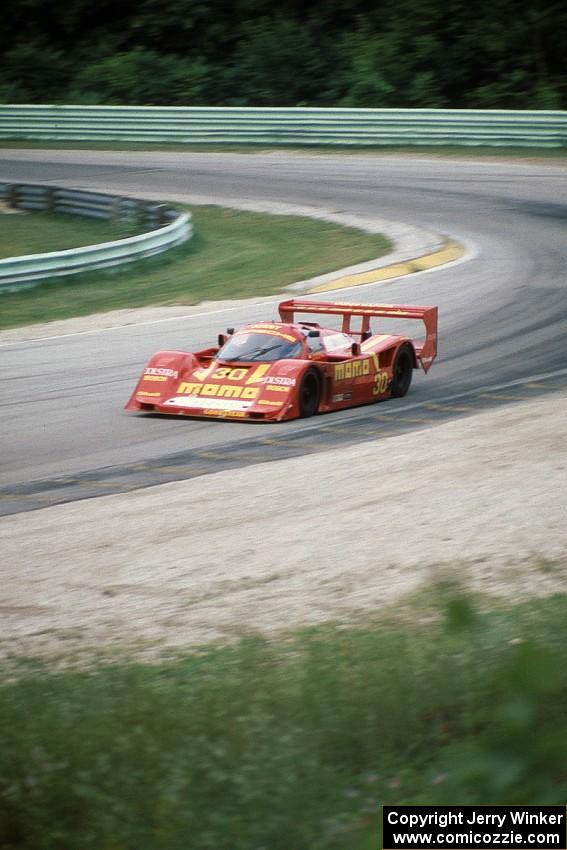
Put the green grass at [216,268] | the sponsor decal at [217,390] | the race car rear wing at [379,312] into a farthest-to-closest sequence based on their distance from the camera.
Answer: the green grass at [216,268] → the race car rear wing at [379,312] → the sponsor decal at [217,390]

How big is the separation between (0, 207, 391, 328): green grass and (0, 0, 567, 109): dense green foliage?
53.1 feet

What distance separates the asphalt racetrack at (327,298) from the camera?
12.4m

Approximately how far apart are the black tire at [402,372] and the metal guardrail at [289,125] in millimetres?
21093

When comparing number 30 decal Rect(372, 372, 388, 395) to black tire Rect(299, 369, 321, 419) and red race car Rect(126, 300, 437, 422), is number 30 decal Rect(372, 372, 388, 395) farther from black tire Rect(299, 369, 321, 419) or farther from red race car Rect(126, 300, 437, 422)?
black tire Rect(299, 369, 321, 419)

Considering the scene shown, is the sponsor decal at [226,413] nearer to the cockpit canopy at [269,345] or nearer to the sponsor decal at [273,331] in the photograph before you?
the cockpit canopy at [269,345]

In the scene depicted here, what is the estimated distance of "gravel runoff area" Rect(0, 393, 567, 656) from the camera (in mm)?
7602

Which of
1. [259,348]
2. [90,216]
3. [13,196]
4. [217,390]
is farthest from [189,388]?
[13,196]

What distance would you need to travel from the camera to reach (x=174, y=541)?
9.38m

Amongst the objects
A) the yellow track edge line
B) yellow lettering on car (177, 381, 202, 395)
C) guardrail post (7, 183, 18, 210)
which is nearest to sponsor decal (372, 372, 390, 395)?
yellow lettering on car (177, 381, 202, 395)

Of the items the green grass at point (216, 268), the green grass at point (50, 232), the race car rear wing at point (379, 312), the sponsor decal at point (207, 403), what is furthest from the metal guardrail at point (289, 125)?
the sponsor decal at point (207, 403)

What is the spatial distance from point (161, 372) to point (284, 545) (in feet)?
17.5

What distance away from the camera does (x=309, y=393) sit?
13969 mm

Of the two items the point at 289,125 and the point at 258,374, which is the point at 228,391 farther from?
the point at 289,125

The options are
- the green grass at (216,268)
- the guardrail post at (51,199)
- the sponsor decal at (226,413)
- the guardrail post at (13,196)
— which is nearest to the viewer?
the sponsor decal at (226,413)
